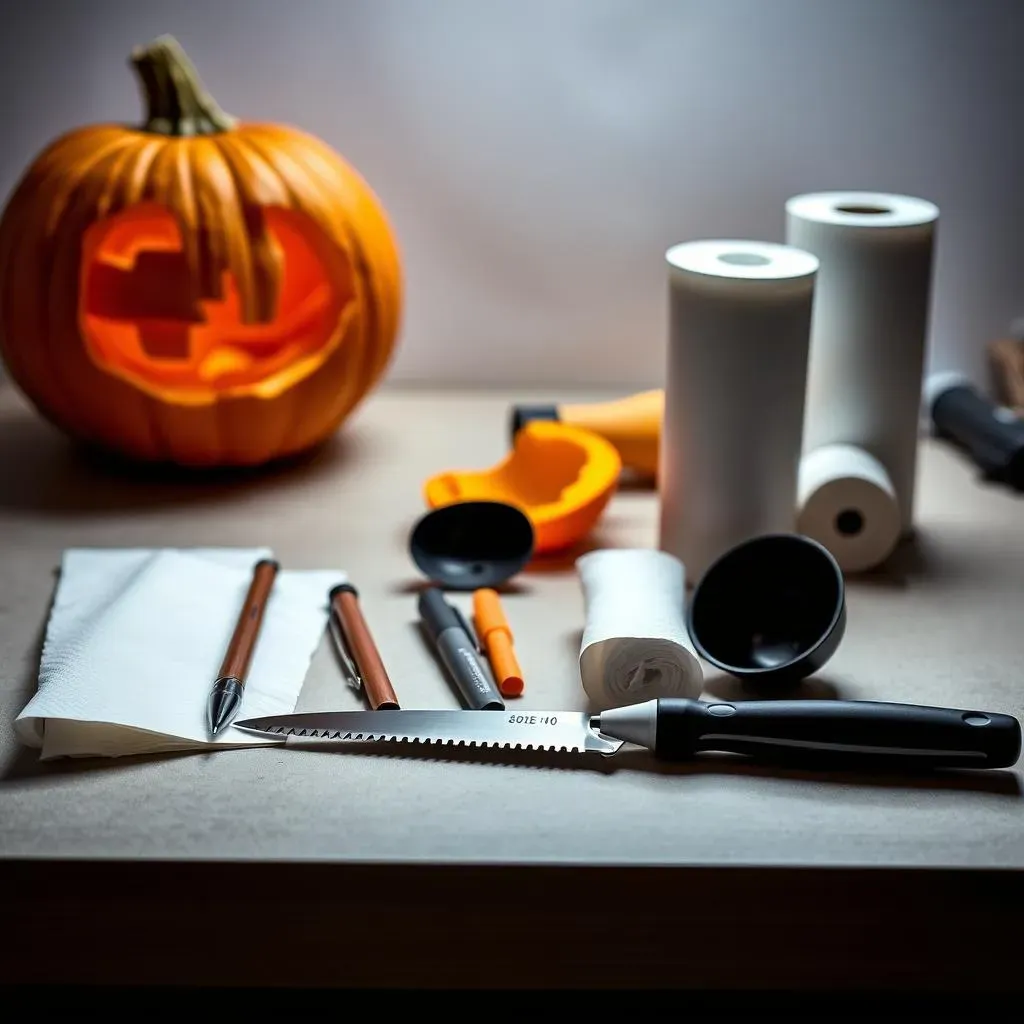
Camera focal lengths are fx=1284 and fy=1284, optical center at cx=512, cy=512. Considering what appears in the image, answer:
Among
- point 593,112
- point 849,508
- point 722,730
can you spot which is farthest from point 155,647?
point 593,112

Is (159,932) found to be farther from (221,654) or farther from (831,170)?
(831,170)

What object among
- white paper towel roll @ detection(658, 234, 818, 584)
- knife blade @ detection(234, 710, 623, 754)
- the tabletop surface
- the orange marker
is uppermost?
white paper towel roll @ detection(658, 234, 818, 584)

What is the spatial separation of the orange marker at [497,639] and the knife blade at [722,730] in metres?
0.05

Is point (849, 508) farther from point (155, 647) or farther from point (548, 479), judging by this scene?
point (155, 647)

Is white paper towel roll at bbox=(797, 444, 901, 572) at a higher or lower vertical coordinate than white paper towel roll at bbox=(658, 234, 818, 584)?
lower

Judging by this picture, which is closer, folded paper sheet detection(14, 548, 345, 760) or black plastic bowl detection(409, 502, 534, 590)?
folded paper sheet detection(14, 548, 345, 760)

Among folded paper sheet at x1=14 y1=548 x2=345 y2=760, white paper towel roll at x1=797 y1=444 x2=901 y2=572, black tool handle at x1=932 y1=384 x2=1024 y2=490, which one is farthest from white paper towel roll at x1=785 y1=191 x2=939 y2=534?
folded paper sheet at x1=14 y1=548 x2=345 y2=760

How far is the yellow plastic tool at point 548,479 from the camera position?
84 cm

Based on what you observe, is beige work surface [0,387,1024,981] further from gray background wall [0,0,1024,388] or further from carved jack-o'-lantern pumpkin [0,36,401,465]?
gray background wall [0,0,1024,388]

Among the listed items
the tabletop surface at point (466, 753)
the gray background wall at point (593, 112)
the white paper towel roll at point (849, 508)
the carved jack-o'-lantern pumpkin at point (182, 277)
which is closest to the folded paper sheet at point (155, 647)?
the tabletop surface at point (466, 753)

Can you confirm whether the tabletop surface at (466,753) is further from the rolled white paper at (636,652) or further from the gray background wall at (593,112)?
the gray background wall at (593,112)

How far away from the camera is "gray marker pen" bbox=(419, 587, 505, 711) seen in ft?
2.14

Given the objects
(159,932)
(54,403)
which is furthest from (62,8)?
(159,932)

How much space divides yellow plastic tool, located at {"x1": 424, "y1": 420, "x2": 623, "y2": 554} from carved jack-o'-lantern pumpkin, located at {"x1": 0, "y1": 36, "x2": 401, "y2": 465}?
4.9 inches
